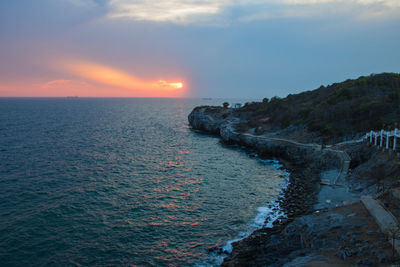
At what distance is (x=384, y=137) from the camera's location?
3341 cm

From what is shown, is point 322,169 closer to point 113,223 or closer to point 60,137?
point 113,223

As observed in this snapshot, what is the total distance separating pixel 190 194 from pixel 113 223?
10.1 meters

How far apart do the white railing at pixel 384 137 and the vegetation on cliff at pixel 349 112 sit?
144 inches

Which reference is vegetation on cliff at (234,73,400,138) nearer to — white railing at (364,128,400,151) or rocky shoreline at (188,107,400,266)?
white railing at (364,128,400,151)

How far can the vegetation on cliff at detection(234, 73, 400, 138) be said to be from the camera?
151 feet

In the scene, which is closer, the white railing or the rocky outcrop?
the rocky outcrop

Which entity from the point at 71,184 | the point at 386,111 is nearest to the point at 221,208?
the point at 71,184

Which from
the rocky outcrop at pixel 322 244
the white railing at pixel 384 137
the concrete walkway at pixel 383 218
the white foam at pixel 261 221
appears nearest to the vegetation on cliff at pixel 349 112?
the white railing at pixel 384 137

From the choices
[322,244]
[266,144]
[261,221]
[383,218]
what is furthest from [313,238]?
[266,144]

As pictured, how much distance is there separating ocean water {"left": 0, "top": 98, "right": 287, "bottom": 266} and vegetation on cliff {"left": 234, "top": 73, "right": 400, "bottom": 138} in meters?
16.3

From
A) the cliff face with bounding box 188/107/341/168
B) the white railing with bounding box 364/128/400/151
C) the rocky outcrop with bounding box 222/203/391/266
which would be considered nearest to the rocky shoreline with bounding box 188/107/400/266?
the rocky outcrop with bounding box 222/203/391/266

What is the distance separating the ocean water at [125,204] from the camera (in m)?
19.7

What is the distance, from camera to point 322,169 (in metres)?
38.5

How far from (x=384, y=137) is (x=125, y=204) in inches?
1319
